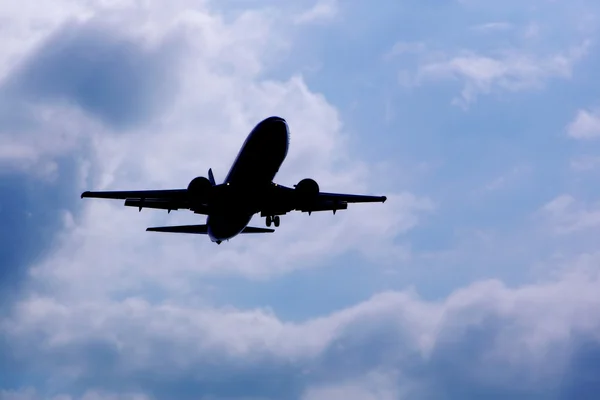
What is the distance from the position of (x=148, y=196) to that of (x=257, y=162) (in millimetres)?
8949

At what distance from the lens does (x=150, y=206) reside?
3012 inches

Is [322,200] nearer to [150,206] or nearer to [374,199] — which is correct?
[374,199]

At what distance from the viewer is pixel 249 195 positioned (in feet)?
235

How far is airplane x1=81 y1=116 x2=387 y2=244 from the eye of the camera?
70062 mm

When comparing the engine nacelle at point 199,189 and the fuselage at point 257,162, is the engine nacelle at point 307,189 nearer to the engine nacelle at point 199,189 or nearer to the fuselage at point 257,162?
the fuselage at point 257,162

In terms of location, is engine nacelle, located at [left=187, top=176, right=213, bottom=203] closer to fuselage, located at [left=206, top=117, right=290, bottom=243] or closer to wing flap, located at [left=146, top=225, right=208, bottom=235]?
fuselage, located at [left=206, top=117, right=290, bottom=243]

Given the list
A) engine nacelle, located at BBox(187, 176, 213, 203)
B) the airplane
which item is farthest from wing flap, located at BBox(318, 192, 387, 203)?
engine nacelle, located at BBox(187, 176, 213, 203)

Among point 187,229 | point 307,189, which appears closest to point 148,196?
point 187,229

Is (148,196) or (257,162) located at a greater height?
(148,196)

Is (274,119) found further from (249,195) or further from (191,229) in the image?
(191,229)

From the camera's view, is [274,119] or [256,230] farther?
[256,230]

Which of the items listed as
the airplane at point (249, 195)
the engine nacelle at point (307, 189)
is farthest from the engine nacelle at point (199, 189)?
the engine nacelle at point (307, 189)

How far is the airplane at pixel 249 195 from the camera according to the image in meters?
70.1

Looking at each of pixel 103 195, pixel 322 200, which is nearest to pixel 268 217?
pixel 322 200
